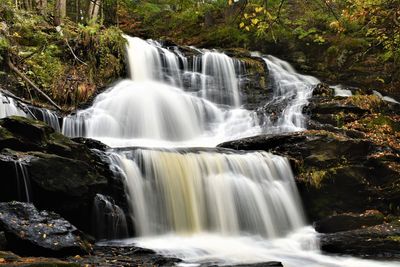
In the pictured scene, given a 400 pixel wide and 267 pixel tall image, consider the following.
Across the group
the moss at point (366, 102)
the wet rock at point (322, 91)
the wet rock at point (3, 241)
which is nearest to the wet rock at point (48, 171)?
the wet rock at point (3, 241)

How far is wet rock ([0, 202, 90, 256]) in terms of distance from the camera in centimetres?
538

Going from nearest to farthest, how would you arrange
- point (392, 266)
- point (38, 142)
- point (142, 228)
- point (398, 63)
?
point (392, 266), point (38, 142), point (142, 228), point (398, 63)

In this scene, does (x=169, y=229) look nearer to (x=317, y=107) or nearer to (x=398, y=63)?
(x=317, y=107)

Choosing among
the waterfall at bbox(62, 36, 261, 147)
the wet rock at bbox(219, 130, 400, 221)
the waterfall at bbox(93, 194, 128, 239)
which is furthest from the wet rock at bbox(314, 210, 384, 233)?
the waterfall at bbox(62, 36, 261, 147)

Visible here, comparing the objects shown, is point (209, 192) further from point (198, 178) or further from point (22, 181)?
point (22, 181)

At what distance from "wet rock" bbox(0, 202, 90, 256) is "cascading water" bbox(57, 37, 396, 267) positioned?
1.50m

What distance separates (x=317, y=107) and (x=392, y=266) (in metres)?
7.13

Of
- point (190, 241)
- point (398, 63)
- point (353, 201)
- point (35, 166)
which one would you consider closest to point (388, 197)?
point (353, 201)

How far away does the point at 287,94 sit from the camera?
15.2m

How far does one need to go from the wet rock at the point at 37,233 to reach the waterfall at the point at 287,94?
25.9 ft

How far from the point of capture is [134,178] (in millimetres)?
8289

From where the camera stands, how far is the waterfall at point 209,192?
8188 mm

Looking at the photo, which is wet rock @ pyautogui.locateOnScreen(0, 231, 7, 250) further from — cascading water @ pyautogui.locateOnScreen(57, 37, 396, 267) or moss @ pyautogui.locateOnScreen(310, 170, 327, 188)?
moss @ pyautogui.locateOnScreen(310, 170, 327, 188)

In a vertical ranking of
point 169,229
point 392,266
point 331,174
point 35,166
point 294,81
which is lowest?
point 392,266
